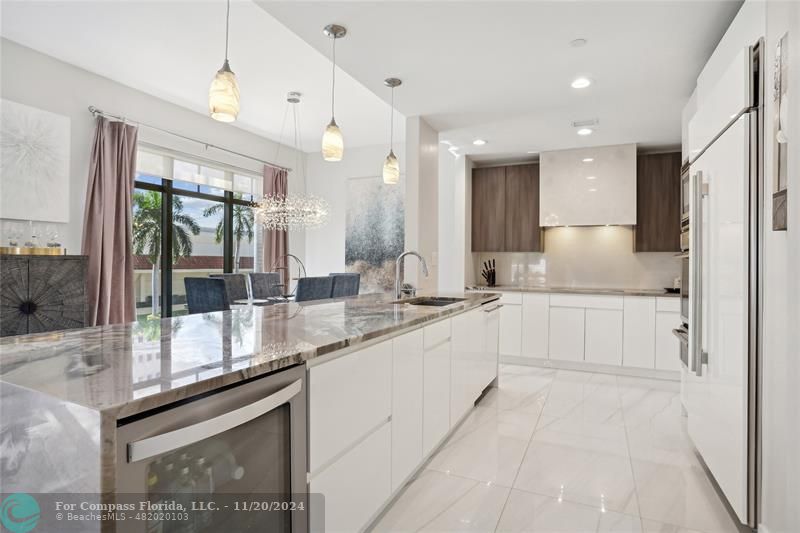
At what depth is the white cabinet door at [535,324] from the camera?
4.68 meters

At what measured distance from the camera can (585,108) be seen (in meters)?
3.62

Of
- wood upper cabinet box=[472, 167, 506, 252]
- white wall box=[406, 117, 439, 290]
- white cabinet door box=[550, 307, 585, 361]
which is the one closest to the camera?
white wall box=[406, 117, 439, 290]

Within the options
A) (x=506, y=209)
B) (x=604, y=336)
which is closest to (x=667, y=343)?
(x=604, y=336)

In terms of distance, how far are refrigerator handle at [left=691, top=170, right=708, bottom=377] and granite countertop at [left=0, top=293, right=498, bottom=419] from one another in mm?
1436

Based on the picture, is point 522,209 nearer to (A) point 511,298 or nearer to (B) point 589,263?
(B) point 589,263

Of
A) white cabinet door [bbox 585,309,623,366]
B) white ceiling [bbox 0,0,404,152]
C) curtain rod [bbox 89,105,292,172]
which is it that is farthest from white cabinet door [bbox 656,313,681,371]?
curtain rod [bbox 89,105,292,172]

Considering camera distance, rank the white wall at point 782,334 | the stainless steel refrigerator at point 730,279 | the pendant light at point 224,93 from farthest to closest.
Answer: the pendant light at point 224,93
the stainless steel refrigerator at point 730,279
the white wall at point 782,334

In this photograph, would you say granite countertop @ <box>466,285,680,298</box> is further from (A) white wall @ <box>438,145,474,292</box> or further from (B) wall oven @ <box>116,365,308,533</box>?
(B) wall oven @ <box>116,365,308,533</box>

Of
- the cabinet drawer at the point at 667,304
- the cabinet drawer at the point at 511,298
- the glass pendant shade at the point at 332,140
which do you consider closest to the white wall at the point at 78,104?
the glass pendant shade at the point at 332,140

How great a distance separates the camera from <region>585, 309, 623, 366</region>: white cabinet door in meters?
4.37

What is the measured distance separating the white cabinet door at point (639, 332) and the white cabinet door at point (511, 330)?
42.0 inches

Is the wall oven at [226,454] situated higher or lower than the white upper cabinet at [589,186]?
lower

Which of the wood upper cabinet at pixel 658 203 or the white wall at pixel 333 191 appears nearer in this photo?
the wood upper cabinet at pixel 658 203

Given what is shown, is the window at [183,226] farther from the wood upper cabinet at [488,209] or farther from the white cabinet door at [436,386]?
the white cabinet door at [436,386]
